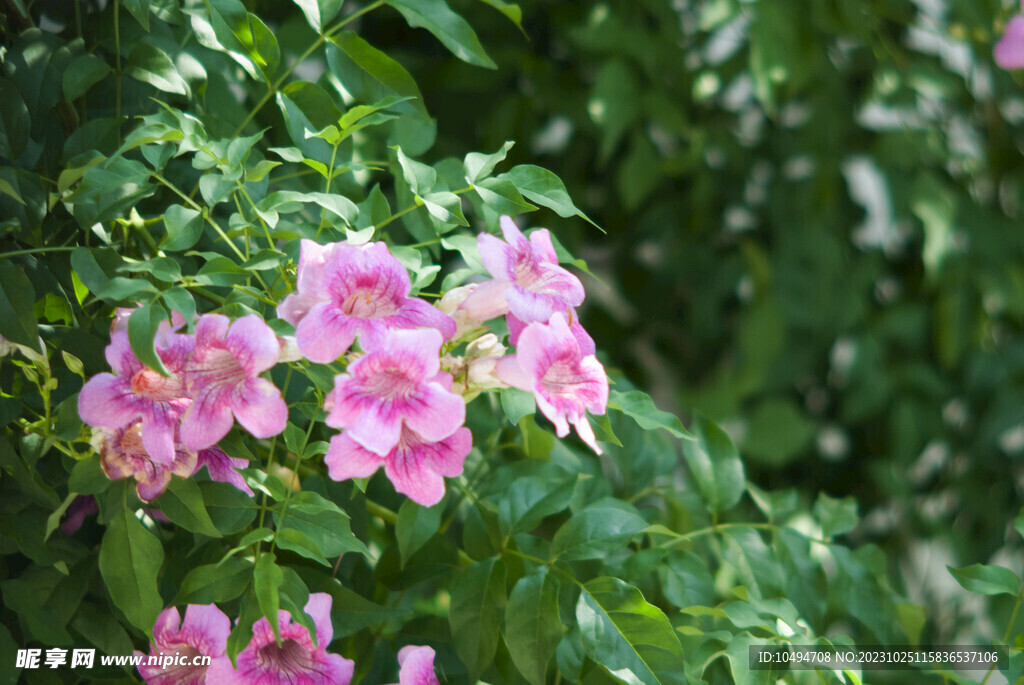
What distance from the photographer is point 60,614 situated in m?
0.48

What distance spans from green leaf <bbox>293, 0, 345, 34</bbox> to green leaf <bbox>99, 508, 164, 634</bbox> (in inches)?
12.4

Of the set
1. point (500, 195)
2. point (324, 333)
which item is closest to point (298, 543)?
point (324, 333)

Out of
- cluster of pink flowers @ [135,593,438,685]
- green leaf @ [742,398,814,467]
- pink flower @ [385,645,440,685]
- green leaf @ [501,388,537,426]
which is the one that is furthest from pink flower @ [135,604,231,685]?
green leaf @ [742,398,814,467]

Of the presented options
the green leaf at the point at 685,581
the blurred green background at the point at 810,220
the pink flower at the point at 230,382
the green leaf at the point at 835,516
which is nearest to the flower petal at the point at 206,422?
the pink flower at the point at 230,382

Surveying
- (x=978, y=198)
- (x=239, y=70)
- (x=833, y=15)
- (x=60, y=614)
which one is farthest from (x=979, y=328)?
(x=60, y=614)

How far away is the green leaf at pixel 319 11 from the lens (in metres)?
0.48

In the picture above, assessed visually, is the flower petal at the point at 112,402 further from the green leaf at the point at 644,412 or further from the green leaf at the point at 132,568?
the green leaf at the point at 644,412

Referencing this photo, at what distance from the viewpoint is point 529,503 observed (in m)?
0.55

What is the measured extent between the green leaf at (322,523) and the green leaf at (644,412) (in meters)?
0.18

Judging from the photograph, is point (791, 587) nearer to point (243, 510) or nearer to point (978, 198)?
point (243, 510)

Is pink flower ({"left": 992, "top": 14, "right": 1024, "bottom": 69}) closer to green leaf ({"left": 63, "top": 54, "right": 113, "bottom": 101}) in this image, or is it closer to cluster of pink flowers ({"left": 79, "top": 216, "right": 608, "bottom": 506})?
cluster of pink flowers ({"left": 79, "top": 216, "right": 608, "bottom": 506})

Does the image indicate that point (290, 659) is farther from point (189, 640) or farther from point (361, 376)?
point (361, 376)

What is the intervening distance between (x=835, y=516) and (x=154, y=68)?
0.68 m

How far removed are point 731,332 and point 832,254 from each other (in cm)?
22
